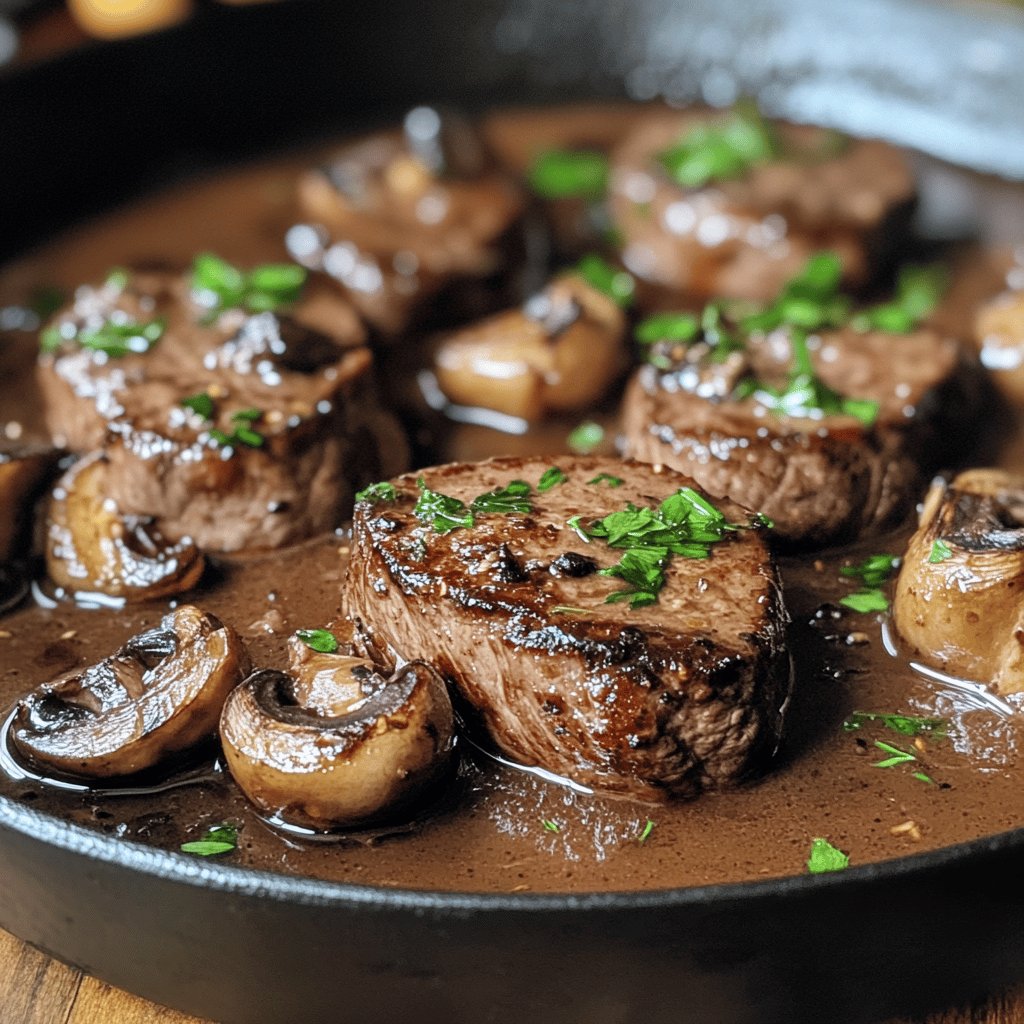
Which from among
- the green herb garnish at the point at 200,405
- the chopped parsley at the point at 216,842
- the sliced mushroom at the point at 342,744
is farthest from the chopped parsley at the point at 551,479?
the chopped parsley at the point at 216,842

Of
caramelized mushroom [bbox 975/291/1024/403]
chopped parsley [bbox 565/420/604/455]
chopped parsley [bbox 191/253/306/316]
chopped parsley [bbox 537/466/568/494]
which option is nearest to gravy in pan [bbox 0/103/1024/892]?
chopped parsley [bbox 537/466/568/494]

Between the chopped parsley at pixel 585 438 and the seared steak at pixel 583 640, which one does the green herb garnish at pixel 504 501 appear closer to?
the seared steak at pixel 583 640

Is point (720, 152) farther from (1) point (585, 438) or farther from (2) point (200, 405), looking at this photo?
(2) point (200, 405)

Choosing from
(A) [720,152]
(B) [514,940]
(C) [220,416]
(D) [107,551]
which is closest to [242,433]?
(C) [220,416]

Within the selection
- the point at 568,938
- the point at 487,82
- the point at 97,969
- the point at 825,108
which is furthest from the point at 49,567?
the point at 825,108

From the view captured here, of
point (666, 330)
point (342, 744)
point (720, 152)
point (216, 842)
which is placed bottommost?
point (216, 842)

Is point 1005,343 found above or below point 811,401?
below

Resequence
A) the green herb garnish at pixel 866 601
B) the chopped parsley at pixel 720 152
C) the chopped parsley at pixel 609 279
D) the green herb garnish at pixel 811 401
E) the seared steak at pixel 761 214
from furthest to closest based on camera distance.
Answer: the chopped parsley at pixel 720 152 < the seared steak at pixel 761 214 < the chopped parsley at pixel 609 279 < the green herb garnish at pixel 811 401 < the green herb garnish at pixel 866 601
